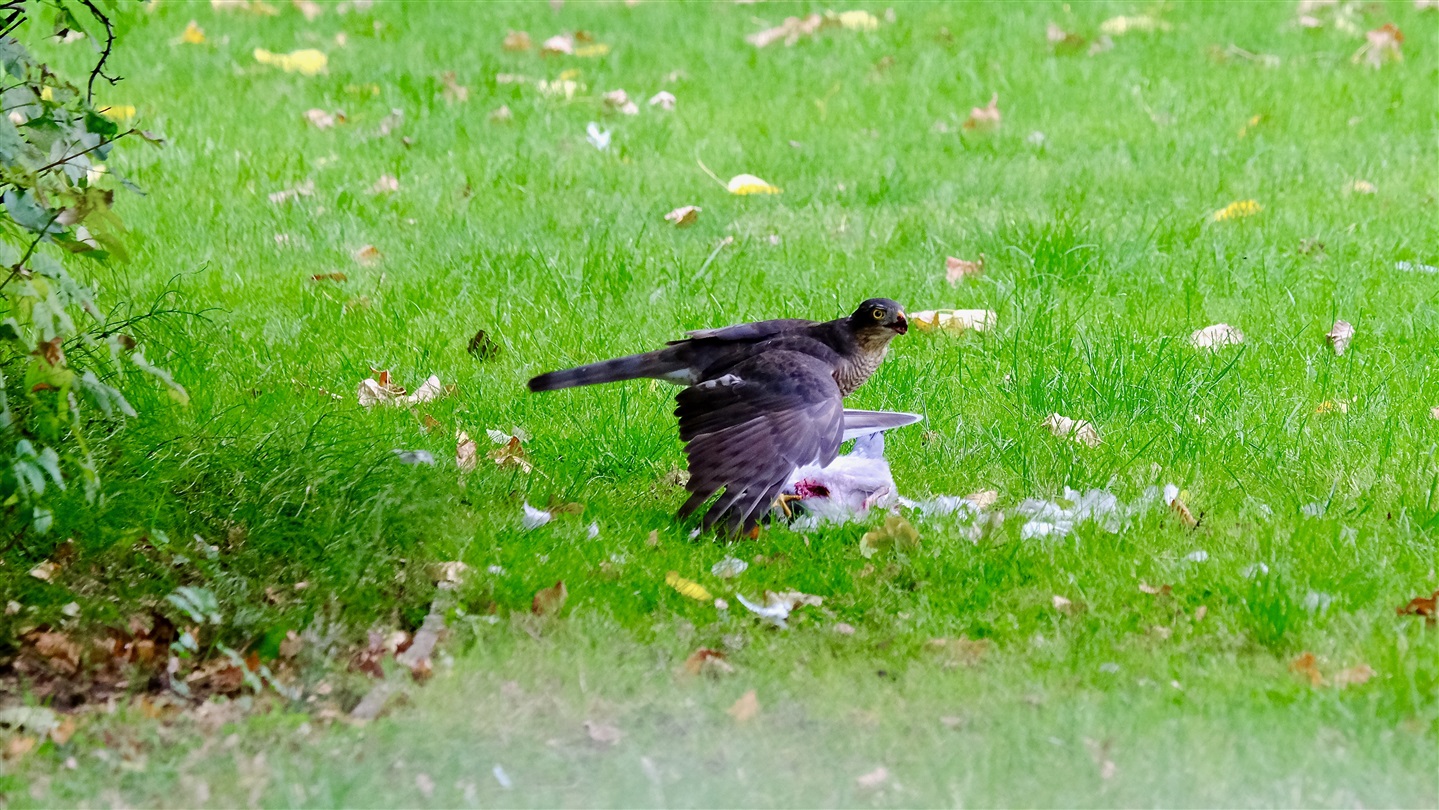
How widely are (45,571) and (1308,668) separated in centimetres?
292

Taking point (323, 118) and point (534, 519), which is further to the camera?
point (323, 118)

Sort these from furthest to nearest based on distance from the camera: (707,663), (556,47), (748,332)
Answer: (556,47) < (748,332) < (707,663)

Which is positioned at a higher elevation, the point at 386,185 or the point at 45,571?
the point at 45,571

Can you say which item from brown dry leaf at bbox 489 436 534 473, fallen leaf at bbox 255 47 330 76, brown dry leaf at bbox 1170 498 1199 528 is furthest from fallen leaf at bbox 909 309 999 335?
fallen leaf at bbox 255 47 330 76

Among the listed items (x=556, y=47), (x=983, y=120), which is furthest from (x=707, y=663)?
(x=556, y=47)

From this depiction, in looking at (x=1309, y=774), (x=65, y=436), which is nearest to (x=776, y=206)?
(x=65, y=436)

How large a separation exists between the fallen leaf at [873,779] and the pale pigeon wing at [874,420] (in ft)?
4.66

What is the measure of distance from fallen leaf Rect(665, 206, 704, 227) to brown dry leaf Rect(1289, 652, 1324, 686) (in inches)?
159

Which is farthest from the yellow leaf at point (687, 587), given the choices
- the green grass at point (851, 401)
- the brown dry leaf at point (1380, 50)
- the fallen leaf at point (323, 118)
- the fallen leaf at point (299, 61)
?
the brown dry leaf at point (1380, 50)

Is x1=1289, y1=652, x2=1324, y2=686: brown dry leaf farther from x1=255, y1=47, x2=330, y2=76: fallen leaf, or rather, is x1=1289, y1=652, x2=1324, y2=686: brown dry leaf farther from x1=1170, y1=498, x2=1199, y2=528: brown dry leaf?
x1=255, y1=47, x2=330, y2=76: fallen leaf

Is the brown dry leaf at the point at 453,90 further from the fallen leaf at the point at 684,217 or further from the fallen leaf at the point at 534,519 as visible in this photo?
the fallen leaf at the point at 534,519

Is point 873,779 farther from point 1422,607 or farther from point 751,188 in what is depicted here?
point 751,188

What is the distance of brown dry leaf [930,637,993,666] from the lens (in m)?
3.50

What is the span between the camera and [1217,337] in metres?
5.56
